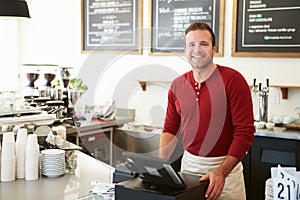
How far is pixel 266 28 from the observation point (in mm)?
3898

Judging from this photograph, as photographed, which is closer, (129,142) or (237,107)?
(237,107)

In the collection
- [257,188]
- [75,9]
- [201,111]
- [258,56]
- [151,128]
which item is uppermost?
[75,9]

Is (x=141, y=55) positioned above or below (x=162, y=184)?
above

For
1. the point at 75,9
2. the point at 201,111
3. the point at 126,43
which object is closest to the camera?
the point at 201,111

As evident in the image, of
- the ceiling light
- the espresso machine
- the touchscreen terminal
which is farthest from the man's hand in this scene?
the espresso machine

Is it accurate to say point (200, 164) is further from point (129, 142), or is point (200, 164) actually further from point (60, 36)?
point (60, 36)

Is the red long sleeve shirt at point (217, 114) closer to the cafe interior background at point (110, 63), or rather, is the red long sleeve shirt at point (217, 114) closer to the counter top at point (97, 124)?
the counter top at point (97, 124)

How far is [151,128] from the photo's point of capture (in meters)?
4.46

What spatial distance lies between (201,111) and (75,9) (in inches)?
132

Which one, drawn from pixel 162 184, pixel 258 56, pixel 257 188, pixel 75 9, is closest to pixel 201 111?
pixel 162 184

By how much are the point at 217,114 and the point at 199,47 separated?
353mm

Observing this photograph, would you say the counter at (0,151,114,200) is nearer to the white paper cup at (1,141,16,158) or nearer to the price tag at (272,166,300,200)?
the white paper cup at (1,141,16,158)

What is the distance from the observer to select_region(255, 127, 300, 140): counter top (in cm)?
341

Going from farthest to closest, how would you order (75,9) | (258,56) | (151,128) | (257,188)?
(75,9), (151,128), (258,56), (257,188)
